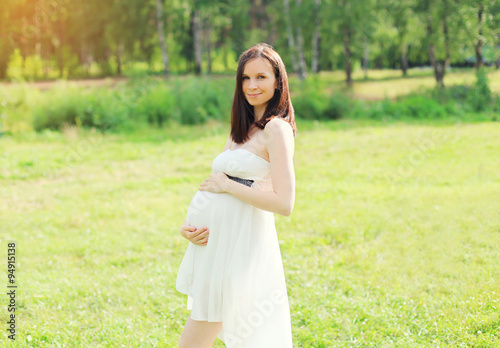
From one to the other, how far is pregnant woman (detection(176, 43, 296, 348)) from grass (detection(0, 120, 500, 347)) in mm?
1370

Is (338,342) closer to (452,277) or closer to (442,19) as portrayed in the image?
(452,277)

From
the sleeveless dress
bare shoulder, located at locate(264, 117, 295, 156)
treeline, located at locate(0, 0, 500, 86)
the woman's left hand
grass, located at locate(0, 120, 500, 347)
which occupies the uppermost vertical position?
treeline, located at locate(0, 0, 500, 86)

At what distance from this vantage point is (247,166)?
2.35 m

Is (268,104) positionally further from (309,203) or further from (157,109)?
(157,109)

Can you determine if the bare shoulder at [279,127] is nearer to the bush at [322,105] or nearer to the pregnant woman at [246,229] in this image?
the pregnant woman at [246,229]

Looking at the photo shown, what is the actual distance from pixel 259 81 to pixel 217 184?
1.94ft

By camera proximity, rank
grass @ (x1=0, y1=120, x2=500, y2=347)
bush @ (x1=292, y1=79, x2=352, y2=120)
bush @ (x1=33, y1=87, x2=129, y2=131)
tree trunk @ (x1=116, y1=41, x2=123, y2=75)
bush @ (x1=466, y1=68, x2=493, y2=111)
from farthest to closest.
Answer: tree trunk @ (x1=116, y1=41, x2=123, y2=75) < bush @ (x1=292, y1=79, x2=352, y2=120) < bush @ (x1=466, y1=68, x2=493, y2=111) < bush @ (x1=33, y1=87, x2=129, y2=131) < grass @ (x1=0, y1=120, x2=500, y2=347)

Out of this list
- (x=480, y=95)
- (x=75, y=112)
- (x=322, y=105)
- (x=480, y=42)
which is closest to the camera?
(x=75, y=112)

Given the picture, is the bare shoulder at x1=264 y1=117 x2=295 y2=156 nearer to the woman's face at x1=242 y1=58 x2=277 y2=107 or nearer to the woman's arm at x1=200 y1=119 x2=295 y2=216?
the woman's arm at x1=200 y1=119 x2=295 y2=216

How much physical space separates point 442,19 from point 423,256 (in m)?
16.1

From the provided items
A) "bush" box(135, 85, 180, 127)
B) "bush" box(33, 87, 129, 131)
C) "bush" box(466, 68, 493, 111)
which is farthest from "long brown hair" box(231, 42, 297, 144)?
"bush" box(466, 68, 493, 111)

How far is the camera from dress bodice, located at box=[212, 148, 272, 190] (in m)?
2.35

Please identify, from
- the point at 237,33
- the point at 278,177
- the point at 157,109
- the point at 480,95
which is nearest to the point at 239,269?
the point at 278,177

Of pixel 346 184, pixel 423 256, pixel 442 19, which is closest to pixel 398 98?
pixel 442 19
